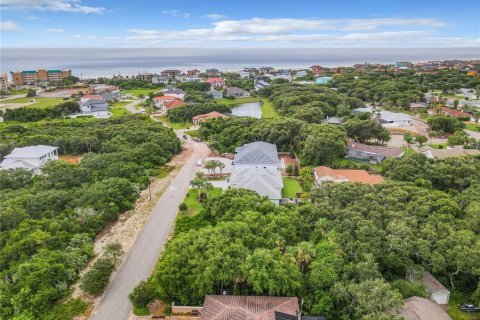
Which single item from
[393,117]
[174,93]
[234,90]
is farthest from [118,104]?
Result: [393,117]

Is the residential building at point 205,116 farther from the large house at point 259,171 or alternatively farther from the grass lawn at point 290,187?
the grass lawn at point 290,187

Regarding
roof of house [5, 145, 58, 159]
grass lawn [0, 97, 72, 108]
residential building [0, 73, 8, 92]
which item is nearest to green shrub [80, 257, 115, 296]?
roof of house [5, 145, 58, 159]

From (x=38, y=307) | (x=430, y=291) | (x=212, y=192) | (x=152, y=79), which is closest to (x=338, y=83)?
(x=152, y=79)

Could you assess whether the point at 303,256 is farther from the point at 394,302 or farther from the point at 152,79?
the point at 152,79

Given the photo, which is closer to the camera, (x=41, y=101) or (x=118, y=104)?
(x=118, y=104)

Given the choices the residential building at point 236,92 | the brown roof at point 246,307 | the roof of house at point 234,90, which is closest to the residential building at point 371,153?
the brown roof at point 246,307

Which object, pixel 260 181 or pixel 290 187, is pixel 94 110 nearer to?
pixel 290 187
